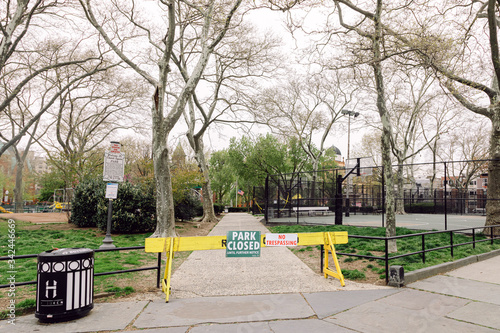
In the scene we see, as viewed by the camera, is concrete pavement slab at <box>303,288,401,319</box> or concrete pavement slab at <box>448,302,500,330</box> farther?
concrete pavement slab at <box>303,288,401,319</box>

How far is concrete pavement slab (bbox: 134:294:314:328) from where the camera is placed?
446 cm

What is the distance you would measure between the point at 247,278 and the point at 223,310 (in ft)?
7.15

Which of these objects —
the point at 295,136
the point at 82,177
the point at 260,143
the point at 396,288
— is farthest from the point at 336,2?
the point at 260,143

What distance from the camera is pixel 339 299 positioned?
17.7 ft

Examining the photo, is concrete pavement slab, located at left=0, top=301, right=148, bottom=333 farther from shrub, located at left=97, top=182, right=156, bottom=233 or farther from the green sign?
shrub, located at left=97, top=182, right=156, bottom=233

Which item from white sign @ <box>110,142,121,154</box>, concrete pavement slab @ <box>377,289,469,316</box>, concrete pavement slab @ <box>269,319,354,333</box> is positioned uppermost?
white sign @ <box>110,142,121,154</box>

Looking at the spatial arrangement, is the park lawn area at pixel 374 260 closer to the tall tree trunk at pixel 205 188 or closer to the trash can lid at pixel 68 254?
the trash can lid at pixel 68 254

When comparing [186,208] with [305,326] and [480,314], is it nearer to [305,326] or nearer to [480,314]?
[305,326]

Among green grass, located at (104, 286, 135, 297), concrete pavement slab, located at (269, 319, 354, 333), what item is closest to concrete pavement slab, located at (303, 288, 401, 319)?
concrete pavement slab, located at (269, 319, 354, 333)

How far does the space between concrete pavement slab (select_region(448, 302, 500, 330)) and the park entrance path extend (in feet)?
5.13

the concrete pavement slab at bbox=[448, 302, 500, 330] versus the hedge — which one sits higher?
the hedge

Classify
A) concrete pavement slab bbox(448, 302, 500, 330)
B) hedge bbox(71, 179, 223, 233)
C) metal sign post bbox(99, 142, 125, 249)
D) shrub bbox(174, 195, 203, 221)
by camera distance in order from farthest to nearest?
shrub bbox(174, 195, 203, 221), hedge bbox(71, 179, 223, 233), metal sign post bbox(99, 142, 125, 249), concrete pavement slab bbox(448, 302, 500, 330)

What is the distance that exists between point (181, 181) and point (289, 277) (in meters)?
11.9

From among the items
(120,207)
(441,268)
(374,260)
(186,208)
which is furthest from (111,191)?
(186,208)
